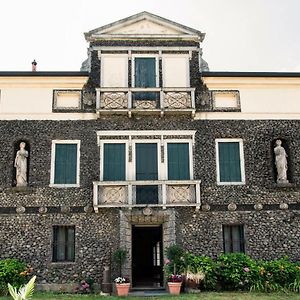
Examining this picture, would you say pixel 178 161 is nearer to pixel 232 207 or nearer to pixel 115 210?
pixel 232 207

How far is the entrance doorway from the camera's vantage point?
2027cm

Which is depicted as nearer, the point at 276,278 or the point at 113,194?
the point at 276,278

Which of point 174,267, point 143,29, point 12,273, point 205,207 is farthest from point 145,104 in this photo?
point 12,273

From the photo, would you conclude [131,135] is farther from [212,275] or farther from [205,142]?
[212,275]

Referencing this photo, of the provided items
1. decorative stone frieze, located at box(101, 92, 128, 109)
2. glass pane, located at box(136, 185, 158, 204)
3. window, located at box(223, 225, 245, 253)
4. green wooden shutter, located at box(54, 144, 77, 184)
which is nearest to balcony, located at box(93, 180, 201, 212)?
glass pane, located at box(136, 185, 158, 204)

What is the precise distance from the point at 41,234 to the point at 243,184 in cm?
848

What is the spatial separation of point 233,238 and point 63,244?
692 cm

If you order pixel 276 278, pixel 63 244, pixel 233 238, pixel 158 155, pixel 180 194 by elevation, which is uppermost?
pixel 158 155

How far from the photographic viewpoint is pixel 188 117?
65.8ft

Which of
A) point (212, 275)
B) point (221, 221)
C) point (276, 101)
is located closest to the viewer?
point (212, 275)

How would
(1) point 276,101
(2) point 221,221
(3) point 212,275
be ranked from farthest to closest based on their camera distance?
(1) point 276,101
(2) point 221,221
(3) point 212,275

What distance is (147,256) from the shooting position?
23.8 m

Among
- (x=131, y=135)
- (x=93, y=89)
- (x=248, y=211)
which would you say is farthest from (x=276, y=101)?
(x=93, y=89)

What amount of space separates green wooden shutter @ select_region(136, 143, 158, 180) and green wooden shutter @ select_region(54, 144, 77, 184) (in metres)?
2.64
